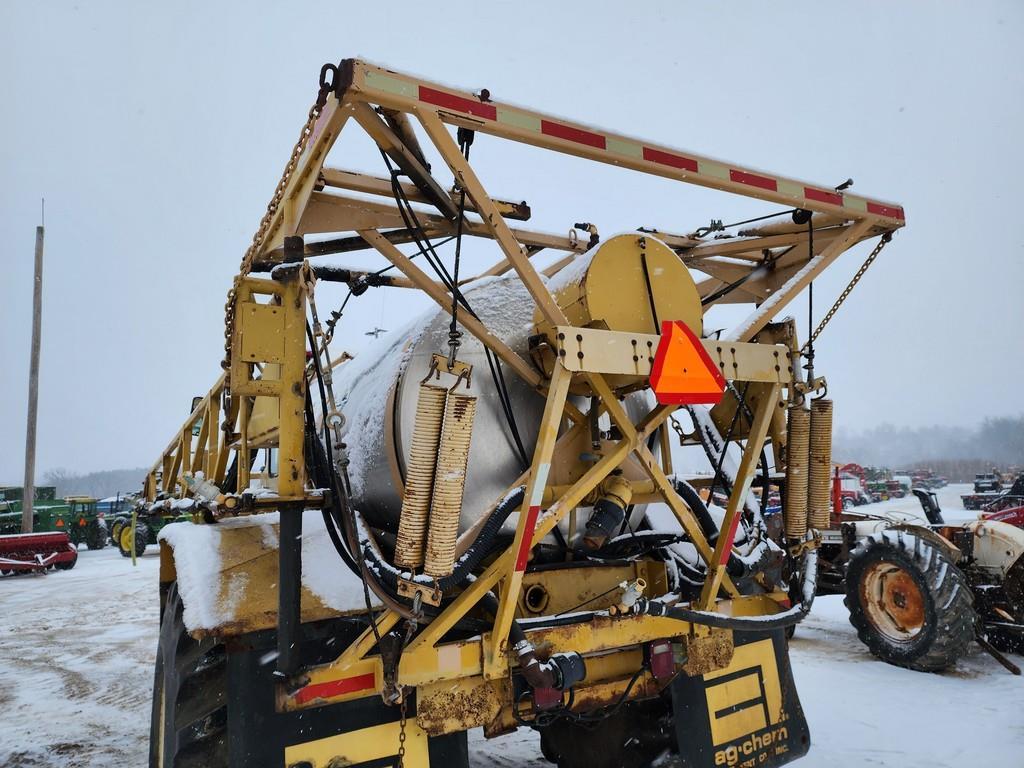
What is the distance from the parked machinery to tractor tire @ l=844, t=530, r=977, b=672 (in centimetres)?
264

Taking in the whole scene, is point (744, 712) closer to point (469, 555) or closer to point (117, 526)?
point (469, 555)

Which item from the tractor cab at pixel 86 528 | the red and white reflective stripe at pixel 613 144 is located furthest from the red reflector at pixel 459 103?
the tractor cab at pixel 86 528

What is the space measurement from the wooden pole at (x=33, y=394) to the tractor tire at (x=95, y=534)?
1492 millimetres

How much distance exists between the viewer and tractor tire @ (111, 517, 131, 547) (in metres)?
16.9

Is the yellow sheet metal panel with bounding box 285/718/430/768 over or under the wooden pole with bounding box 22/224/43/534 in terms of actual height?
under

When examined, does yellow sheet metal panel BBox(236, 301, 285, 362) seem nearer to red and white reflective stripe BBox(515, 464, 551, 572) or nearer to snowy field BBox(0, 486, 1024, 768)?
red and white reflective stripe BBox(515, 464, 551, 572)

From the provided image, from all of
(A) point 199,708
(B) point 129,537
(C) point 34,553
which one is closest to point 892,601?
(A) point 199,708

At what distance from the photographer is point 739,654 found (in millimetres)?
3297

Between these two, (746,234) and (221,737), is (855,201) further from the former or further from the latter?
(221,737)

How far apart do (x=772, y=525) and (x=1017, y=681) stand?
1.95m

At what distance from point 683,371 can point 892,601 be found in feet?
15.0

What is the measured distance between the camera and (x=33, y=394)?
18.2 meters

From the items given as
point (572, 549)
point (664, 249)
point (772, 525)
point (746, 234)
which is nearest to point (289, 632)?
point (572, 549)

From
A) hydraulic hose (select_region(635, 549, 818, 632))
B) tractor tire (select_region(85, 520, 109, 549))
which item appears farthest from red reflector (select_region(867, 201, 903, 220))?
tractor tire (select_region(85, 520, 109, 549))
